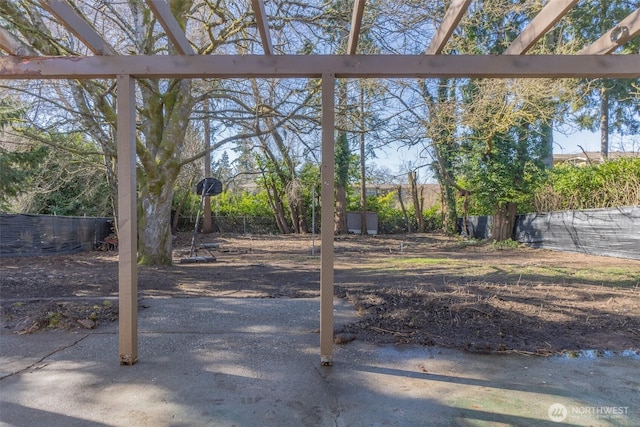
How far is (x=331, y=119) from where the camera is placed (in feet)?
10.4

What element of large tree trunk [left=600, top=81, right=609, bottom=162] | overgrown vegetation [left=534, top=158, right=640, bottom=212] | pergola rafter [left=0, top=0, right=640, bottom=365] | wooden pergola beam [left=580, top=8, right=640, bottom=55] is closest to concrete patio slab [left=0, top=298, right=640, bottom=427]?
pergola rafter [left=0, top=0, right=640, bottom=365]

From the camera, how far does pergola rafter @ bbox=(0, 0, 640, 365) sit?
3080mm

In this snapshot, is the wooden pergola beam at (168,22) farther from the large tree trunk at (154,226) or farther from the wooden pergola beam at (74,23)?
the large tree trunk at (154,226)

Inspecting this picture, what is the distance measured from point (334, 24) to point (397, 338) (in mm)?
6912

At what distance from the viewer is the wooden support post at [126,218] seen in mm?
3186

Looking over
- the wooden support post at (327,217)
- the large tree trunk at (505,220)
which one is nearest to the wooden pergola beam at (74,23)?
the wooden support post at (327,217)

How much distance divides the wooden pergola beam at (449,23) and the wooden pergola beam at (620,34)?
1.20 meters

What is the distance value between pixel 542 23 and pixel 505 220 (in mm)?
14017

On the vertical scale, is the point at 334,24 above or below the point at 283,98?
above

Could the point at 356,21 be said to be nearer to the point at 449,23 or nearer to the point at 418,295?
the point at 449,23

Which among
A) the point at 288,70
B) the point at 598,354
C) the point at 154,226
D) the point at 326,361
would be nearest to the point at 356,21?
the point at 288,70

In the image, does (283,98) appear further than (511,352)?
Yes

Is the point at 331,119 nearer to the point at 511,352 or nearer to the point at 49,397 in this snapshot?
the point at 511,352

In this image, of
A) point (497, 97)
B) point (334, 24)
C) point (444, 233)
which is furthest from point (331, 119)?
point (444, 233)
